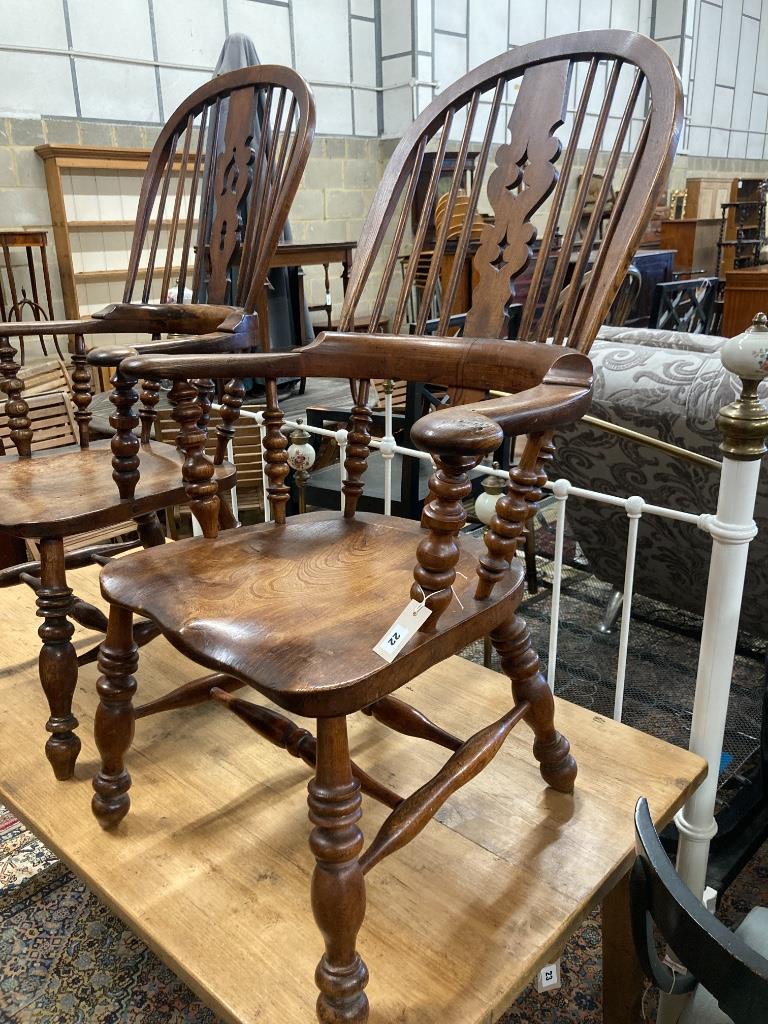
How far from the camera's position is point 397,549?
1039mm

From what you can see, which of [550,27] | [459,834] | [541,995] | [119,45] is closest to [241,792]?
[459,834]

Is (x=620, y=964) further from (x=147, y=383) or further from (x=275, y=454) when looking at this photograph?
(x=147, y=383)

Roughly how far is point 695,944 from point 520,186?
0.95 m

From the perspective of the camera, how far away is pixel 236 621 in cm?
83

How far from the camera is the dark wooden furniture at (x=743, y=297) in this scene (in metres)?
5.42

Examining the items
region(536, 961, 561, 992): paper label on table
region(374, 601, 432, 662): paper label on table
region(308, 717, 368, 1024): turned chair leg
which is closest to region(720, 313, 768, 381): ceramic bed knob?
region(374, 601, 432, 662): paper label on table

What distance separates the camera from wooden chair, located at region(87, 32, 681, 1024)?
73 cm

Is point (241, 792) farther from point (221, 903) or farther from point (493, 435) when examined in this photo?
point (493, 435)

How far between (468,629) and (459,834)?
385mm

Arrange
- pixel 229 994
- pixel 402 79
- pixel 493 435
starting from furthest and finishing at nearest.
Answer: pixel 402 79, pixel 229 994, pixel 493 435

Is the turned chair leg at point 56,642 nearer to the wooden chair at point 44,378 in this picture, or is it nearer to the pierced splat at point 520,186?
the pierced splat at point 520,186

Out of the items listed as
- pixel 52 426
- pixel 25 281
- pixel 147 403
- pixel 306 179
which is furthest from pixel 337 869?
pixel 306 179

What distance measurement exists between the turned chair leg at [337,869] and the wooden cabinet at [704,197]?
9.22 m

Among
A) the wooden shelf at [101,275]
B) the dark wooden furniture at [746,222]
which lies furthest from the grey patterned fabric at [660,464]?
the dark wooden furniture at [746,222]
